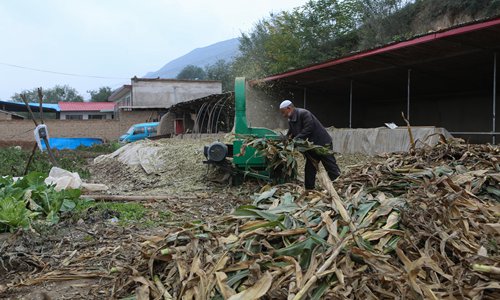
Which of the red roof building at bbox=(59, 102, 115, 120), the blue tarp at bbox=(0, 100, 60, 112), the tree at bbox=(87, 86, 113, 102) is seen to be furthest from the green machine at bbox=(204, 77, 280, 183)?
the tree at bbox=(87, 86, 113, 102)

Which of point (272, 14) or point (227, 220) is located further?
point (272, 14)

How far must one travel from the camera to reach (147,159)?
1159cm

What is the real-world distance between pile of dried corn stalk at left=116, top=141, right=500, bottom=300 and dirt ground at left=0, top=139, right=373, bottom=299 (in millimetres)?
390

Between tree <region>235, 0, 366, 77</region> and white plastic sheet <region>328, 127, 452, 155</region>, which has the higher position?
tree <region>235, 0, 366, 77</region>

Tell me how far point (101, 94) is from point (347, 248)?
230 feet

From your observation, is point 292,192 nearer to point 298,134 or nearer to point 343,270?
point 343,270

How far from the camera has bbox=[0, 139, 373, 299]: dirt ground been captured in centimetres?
347

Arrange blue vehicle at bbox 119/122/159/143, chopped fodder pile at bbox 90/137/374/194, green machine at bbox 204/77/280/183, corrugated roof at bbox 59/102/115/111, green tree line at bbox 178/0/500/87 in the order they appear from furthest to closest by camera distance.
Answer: corrugated roof at bbox 59/102/115/111 → blue vehicle at bbox 119/122/159/143 → green tree line at bbox 178/0/500/87 → chopped fodder pile at bbox 90/137/374/194 → green machine at bbox 204/77/280/183

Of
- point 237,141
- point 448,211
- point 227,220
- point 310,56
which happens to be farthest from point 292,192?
point 310,56

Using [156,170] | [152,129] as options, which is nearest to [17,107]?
[152,129]

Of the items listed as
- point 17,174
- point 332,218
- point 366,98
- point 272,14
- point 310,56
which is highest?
point 272,14

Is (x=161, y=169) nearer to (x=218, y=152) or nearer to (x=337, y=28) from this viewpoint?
(x=218, y=152)

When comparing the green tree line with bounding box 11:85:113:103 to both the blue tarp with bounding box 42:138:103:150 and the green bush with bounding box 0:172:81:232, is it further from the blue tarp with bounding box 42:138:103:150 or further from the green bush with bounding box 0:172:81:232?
the green bush with bounding box 0:172:81:232

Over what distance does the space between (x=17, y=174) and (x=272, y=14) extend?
89.9 ft
